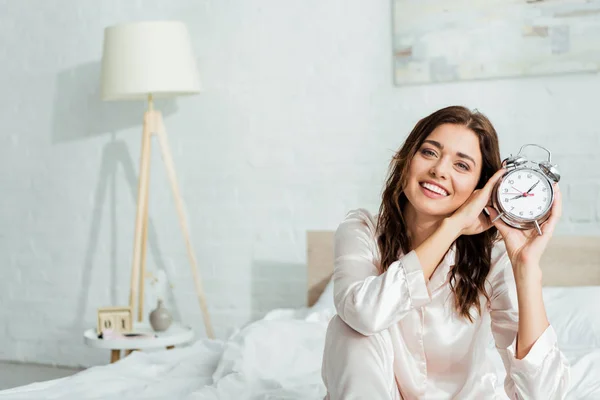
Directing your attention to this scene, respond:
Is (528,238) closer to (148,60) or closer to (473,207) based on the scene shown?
(473,207)

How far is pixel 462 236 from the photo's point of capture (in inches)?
69.5

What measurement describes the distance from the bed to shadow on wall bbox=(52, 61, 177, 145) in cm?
148

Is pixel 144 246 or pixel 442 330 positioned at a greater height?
pixel 442 330

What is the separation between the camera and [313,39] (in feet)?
11.2

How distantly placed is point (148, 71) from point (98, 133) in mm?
748

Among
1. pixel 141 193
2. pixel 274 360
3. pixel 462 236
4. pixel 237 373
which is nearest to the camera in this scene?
pixel 462 236

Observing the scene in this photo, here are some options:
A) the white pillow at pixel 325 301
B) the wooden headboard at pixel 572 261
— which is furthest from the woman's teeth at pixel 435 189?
the wooden headboard at pixel 572 261

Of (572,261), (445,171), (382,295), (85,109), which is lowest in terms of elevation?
(572,261)

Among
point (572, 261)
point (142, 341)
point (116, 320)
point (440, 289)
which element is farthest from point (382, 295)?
point (116, 320)

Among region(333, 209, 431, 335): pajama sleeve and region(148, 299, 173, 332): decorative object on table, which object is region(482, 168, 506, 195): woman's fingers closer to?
region(333, 209, 431, 335): pajama sleeve

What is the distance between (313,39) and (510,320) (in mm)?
2018

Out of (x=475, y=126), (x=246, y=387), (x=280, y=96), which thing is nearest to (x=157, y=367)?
(x=246, y=387)

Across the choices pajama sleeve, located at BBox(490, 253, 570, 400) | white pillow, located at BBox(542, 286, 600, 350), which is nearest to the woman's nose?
pajama sleeve, located at BBox(490, 253, 570, 400)

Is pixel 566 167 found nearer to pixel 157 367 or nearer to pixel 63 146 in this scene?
pixel 157 367
